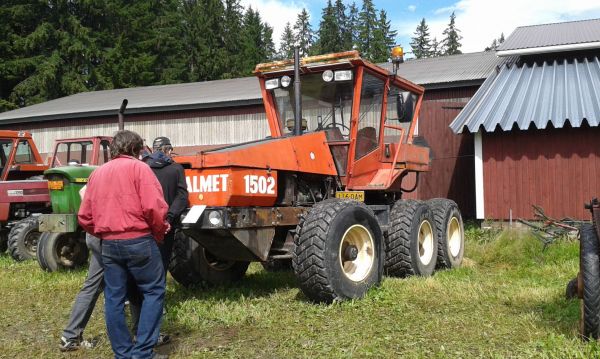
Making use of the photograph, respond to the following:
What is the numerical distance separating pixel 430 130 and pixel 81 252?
28.7 ft

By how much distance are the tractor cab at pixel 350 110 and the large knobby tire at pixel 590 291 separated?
3.16m

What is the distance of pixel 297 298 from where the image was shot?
6.32 meters

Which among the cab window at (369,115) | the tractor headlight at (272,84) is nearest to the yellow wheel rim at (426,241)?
the cab window at (369,115)

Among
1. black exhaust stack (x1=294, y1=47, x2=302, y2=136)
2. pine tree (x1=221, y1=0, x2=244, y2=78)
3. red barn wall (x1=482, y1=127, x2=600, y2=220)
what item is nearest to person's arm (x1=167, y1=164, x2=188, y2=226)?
black exhaust stack (x1=294, y1=47, x2=302, y2=136)

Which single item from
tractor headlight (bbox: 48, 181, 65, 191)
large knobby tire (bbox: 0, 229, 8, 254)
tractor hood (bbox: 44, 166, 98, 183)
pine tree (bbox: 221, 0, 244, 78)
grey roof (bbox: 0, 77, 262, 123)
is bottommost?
large knobby tire (bbox: 0, 229, 8, 254)

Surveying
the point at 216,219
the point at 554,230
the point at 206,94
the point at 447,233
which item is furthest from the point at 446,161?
the point at 216,219

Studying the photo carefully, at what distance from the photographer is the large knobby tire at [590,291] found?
4352mm

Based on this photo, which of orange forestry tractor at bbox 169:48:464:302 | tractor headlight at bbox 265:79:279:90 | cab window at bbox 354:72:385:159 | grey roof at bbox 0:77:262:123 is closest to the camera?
orange forestry tractor at bbox 169:48:464:302

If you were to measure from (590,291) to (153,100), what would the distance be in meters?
17.6

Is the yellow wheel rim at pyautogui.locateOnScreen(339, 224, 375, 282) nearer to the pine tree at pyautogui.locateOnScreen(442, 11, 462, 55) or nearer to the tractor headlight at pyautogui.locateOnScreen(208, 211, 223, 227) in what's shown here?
the tractor headlight at pyautogui.locateOnScreen(208, 211, 223, 227)

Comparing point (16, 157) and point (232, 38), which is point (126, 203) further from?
point (232, 38)

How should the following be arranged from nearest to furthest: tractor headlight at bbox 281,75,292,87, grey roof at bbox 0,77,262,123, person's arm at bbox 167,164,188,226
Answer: person's arm at bbox 167,164,188,226 → tractor headlight at bbox 281,75,292,87 → grey roof at bbox 0,77,262,123

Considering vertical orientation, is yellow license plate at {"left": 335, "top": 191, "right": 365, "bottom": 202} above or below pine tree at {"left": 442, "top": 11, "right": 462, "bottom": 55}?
below

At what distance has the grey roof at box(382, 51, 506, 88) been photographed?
15.5m
